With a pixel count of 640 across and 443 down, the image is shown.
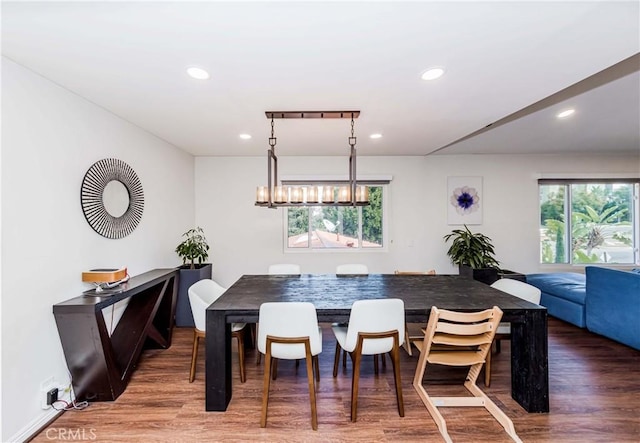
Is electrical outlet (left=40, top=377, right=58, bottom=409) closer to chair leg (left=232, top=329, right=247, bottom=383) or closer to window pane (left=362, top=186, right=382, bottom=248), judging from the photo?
chair leg (left=232, top=329, right=247, bottom=383)

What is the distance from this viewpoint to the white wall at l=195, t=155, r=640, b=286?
481 cm

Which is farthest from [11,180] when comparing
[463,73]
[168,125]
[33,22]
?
[463,73]

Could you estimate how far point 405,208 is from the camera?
4.93m

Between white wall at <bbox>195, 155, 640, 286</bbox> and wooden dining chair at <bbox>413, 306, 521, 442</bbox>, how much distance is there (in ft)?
8.76

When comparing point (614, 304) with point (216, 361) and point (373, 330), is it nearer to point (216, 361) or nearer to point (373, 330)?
point (373, 330)

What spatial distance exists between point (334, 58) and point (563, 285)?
4335 mm

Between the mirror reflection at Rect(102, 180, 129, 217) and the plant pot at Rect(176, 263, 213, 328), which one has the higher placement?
the mirror reflection at Rect(102, 180, 129, 217)

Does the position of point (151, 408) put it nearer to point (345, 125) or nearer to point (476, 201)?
point (345, 125)

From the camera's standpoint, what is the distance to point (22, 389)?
1903 millimetres

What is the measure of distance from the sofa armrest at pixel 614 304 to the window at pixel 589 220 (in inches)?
67.1

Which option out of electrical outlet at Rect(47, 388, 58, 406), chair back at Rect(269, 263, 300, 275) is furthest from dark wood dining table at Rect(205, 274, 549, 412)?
electrical outlet at Rect(47, 388, 58, 406)

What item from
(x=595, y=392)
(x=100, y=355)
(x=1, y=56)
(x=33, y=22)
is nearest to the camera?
(x=33, y=22)

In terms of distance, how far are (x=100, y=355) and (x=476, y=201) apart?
17.2 ft

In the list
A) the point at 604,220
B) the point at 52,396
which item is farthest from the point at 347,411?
the point at 604,220
